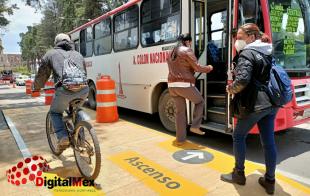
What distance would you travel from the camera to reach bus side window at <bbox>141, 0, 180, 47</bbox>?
560 centimetres

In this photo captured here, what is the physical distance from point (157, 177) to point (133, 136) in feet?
7.18

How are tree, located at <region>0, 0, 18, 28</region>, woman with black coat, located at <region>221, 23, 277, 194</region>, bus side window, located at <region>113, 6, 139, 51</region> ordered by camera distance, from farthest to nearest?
tree, located at <region>0, 0, 18, 28</region> < bus side window, located at <region>113, 6, 139, 51</region> < woman with black coat, located at <region>221, 23, 277, 194</region>

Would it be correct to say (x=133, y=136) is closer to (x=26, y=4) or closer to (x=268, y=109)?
(x=268, y=109)

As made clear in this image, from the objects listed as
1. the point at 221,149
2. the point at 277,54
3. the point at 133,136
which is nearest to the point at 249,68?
the point at 277,54

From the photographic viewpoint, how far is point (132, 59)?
23.6 ft

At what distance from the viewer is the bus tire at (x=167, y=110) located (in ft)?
19.4

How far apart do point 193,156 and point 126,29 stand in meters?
4.20

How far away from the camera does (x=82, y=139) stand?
3.83 meters

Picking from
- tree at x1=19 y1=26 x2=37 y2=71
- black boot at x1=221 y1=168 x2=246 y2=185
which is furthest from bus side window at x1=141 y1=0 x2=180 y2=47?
tree at x1=19 y1=26 x2=37 y2=71

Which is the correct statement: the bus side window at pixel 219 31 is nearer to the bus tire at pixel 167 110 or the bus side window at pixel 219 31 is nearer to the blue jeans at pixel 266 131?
the bus tire at pixel 167 110

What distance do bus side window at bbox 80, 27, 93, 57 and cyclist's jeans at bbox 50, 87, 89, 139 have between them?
614cm

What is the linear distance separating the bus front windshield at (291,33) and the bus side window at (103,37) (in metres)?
5.10

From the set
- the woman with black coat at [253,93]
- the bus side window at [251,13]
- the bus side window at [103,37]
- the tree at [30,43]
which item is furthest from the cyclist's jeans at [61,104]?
the tree at [30,43]

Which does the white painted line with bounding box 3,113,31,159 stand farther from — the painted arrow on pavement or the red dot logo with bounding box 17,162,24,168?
the painted arrow on pavement
